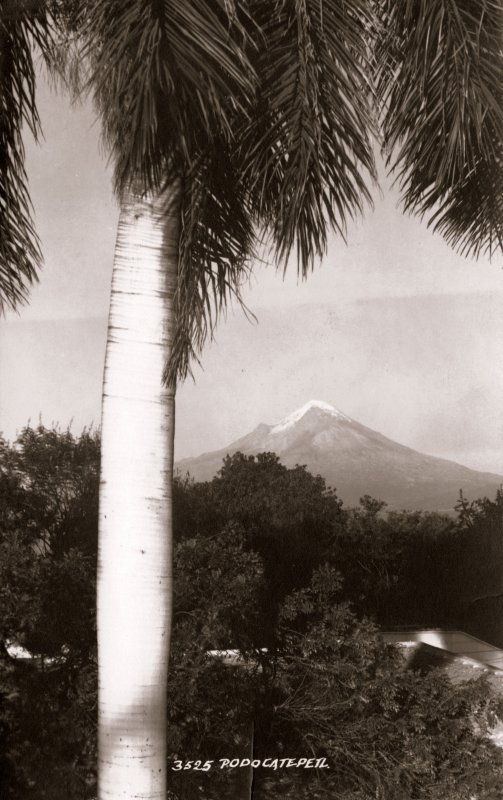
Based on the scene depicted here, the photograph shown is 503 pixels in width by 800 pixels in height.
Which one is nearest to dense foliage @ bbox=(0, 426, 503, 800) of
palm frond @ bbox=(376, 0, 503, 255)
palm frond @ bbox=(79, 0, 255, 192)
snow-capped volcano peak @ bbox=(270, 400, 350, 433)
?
snow-capped volcano peak @ bbox=(270, 400, 350, 433)

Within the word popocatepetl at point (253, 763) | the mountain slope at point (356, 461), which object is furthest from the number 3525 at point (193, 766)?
the mountain slope at point (356, 461)

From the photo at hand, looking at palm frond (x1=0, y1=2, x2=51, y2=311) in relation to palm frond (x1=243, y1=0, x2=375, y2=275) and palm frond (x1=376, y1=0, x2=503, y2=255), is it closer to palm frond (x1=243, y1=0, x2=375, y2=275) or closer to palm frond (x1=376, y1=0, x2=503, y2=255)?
palm frond (x1=243, y1=0, x2=375, y2=275)

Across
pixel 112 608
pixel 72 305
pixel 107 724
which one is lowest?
pixel 107 724

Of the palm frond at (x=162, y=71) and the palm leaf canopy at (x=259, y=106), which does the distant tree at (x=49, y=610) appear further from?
the palm frond at (x=162, y=71)

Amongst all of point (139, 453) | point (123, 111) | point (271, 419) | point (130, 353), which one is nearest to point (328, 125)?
point (123, 111)

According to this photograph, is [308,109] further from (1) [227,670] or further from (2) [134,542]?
(1) [227,670]

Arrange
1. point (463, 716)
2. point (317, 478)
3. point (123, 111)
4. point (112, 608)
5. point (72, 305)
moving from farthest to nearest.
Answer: point (317, 478) → point (463, 716) → point (72, 305) → point (112, 608) → point (123, 111)

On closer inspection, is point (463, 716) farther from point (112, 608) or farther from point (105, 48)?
point (105, 48)
